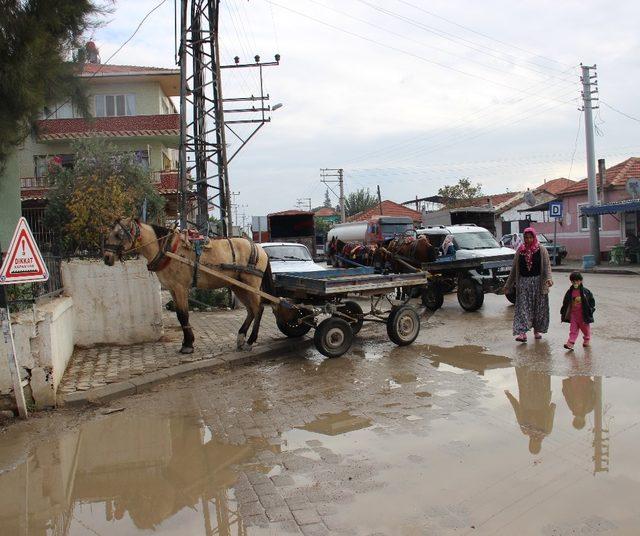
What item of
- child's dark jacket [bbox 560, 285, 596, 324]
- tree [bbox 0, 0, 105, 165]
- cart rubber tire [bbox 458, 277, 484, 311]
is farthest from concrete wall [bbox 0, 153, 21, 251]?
child's dark jacket [bbox 560, 285, 596, 324]

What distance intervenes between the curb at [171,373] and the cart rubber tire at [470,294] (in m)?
4.78

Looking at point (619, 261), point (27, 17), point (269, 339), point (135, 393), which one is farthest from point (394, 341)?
point (619, 261)

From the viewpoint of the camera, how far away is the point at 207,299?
15531 millimetres

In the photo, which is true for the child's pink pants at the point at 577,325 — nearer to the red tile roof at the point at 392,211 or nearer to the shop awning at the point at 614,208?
the shop awning at the point at 614,208

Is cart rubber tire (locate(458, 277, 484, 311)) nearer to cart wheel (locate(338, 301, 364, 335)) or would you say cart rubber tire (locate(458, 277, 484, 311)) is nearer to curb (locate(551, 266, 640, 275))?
cart wheel (locate(338, 301, 364, 335))

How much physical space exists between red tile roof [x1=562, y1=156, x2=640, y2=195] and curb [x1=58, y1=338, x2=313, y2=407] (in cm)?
2615

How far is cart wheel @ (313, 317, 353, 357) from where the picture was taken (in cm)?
874

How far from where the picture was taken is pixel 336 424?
584cm

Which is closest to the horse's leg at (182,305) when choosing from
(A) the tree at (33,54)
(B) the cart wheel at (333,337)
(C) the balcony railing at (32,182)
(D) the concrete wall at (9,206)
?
(B) the cart wheel at (333,337)

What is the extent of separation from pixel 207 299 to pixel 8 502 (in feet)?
36.6

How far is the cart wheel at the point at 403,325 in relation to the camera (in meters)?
9.52

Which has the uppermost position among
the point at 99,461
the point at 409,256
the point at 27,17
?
the point at 27,17

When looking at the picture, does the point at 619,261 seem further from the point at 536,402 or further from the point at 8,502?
the point at 8,502

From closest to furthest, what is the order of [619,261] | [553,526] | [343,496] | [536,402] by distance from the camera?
[553,526], [343,496], [536,402], [619,261]
